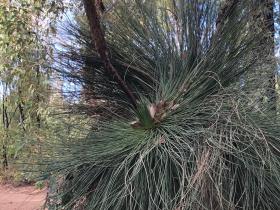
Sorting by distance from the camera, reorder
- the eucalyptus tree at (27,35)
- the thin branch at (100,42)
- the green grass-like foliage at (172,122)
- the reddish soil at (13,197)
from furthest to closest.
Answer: the reddish soil at (13,197) < the eucalyptus tree at (27,35) < the thin branch at (100,42) < the green grass-like foliage at (172,122)

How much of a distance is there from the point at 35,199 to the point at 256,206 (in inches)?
70.5

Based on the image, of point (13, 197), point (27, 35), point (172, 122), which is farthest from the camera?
point (13, 197)

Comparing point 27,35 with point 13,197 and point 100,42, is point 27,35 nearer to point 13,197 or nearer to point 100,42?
point 100,42

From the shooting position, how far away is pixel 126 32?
2.65m

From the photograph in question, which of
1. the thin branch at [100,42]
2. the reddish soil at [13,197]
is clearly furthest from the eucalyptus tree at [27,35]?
the thin branch at [100,42]

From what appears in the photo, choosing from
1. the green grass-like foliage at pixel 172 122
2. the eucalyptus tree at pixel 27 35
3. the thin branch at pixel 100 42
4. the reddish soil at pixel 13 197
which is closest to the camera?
the green grass-like foliage at pixel 172 122

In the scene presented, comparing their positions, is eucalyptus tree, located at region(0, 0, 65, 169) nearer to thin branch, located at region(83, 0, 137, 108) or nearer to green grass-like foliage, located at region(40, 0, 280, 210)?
green grass-like foliage, located at region(40, 0, 280, 210)

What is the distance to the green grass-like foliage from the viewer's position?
2033mm

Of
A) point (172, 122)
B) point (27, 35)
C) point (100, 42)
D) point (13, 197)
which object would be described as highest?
point (27, 35)

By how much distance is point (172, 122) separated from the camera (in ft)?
7.43

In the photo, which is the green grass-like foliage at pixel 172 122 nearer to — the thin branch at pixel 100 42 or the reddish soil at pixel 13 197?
the thin branch at pixel 100 42

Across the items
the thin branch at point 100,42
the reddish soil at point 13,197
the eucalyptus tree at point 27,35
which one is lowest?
the reddish soil at point 13,197

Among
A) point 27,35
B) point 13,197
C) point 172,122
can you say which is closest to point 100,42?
point 172,122

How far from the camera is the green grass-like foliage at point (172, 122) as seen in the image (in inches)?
80.0
